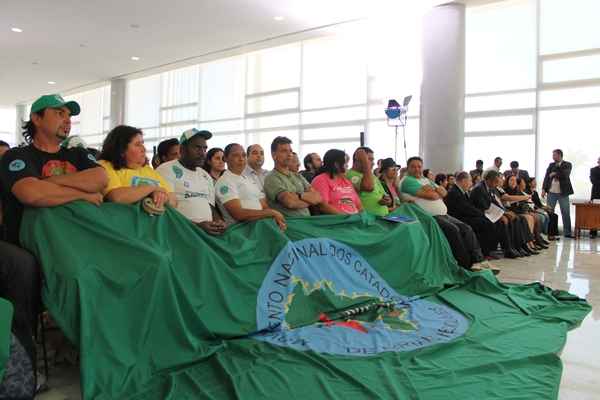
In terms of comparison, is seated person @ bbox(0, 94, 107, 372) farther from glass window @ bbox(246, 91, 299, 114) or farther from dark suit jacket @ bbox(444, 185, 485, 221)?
glass window @ bbox(246, 91, 299, 114)

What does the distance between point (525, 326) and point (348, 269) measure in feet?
3.96

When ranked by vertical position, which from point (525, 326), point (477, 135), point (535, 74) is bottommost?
point (525, 326)

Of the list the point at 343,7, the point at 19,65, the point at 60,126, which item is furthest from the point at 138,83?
the point at 60,126

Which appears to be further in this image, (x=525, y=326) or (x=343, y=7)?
(x=343, y=7)

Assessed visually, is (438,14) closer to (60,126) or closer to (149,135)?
(60,126)

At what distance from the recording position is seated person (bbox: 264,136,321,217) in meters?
3.79

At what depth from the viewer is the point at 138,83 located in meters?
15.8

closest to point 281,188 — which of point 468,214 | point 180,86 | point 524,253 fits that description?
point 468,214

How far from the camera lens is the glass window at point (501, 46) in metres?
9.03

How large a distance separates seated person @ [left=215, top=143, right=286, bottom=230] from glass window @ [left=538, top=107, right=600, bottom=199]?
7.34 meters

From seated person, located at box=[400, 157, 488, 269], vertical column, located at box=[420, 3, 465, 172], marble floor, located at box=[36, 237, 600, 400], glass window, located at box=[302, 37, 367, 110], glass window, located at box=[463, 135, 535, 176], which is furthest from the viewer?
glass window, located at box=[302, 37, 367, 110]

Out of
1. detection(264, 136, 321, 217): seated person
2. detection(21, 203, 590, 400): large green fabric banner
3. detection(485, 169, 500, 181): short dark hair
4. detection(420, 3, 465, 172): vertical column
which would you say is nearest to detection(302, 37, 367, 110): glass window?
detection(420, 3, 465, 172): vertical column

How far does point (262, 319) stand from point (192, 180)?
1182 millimetres

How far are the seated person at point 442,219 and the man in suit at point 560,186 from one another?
4177 millimetres
